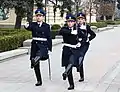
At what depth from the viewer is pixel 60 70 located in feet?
37.6

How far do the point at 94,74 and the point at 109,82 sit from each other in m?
1.41

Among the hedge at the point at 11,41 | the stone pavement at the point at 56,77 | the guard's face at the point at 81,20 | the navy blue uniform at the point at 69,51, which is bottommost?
the stone pavement at the point at 56,77

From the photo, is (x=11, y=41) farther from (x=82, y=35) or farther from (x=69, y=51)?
(x=69, y=51)

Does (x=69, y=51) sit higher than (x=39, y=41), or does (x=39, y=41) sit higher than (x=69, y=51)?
(x=39, y=41)

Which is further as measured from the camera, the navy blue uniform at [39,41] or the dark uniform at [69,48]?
the navy blue uniform at [39,41]

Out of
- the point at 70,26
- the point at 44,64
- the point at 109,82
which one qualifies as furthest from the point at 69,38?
the point at 44,64

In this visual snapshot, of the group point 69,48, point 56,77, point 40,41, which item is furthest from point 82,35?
point 56,77

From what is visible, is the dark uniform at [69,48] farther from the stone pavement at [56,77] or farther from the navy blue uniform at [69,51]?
the stone pavement at [56,77]

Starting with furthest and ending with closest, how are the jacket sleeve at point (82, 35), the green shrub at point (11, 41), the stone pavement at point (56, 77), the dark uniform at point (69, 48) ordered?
Result: 1. the green shrub at point (11, 41)
2. the jacket sleeve at point (82, 35)
3. the stone pavement at point (56, 77)
4. the dark uniform at point (69, 48)

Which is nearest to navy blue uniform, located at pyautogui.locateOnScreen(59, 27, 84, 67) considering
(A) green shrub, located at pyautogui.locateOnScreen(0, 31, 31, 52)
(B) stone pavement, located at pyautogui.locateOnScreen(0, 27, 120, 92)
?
(B) stone pavement, located at pyautogui.locateOnScreen(0, 27, 120, 92)

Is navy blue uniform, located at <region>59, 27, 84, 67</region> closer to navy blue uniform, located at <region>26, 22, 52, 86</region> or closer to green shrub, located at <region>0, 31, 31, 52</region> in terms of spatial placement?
navy blue uniform, located at <region>26, 22, 52, 86</region>

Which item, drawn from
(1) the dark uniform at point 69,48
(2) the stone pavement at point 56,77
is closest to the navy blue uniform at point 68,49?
(1) the dark uniform at point 69,48

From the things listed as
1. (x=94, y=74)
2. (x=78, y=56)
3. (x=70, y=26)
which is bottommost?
(x=94, y=74)

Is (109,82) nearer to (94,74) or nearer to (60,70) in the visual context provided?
(94,74)
